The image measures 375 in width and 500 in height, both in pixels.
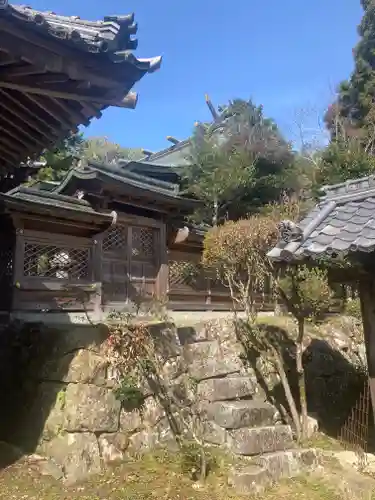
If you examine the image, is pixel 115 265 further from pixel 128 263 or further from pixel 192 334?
pixel 192 334

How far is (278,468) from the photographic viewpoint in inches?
249

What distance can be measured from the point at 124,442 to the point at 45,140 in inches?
175

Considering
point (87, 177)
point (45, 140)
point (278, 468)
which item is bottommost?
point (278, 468)

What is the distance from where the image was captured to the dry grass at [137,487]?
5543 mm

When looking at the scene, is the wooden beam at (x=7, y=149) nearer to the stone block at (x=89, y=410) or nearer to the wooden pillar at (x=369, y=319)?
the stone block at (x=89, y=410)

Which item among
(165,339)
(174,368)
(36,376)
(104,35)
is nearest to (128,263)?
(165,339)

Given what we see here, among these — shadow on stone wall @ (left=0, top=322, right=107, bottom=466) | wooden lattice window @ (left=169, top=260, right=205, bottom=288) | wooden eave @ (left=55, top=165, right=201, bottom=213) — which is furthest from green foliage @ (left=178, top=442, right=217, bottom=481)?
wooden lattice window @ (left=169, top=260, right=205, bottom=288)

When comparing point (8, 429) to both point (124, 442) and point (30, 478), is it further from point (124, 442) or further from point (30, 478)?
point (124, 442)

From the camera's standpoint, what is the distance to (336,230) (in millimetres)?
4871

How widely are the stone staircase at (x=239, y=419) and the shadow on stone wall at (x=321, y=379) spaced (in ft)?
1.31

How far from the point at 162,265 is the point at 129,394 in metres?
6.18

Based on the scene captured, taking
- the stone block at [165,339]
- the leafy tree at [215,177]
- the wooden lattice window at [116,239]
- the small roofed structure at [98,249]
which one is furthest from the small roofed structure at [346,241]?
the leafy tree at [215,177]

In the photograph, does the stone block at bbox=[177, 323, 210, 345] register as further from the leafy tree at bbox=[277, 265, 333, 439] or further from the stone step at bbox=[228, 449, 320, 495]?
the stone step at bbox=[228, 449, 320, 495]

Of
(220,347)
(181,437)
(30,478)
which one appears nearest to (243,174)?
(220,347)
